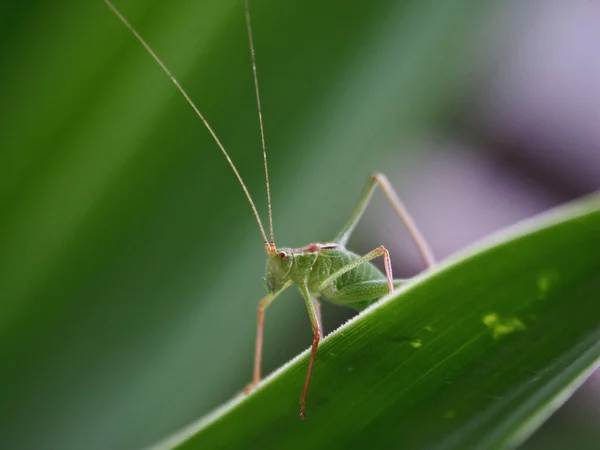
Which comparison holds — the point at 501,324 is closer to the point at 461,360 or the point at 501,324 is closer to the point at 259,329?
the point at 461,360

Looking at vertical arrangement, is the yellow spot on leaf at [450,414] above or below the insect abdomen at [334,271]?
below

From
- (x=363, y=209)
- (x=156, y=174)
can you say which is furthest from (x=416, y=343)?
(x=363, y=209)

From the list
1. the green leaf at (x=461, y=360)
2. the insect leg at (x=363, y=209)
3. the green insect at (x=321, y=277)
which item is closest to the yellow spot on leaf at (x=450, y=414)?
the green leaf at (x=461, y=360)

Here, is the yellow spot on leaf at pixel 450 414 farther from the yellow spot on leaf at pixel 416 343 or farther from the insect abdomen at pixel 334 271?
the insect abdomen at pixel 334 271

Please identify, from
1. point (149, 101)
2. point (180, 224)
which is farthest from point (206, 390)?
point (149, 101)

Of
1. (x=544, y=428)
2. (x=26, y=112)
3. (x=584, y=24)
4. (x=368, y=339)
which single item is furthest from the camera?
(x=584, y=24)

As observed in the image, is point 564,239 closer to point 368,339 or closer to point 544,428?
point 368,339
